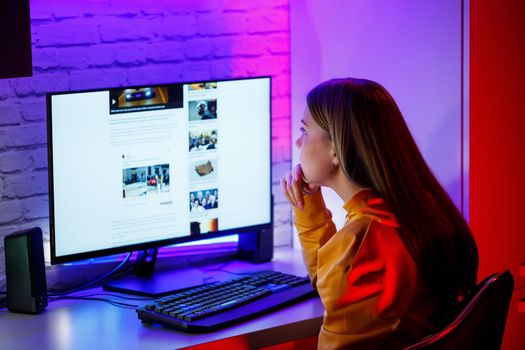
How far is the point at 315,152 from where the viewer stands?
196cm

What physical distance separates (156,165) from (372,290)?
32.3 inches

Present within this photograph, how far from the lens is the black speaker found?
2119 mm

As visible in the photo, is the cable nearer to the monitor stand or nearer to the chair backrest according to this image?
A: the monitor stand

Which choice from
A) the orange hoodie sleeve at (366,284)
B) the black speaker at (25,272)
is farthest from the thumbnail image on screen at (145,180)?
the orange hoodie sleeve at (366,284)

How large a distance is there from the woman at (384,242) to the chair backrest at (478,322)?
17cm

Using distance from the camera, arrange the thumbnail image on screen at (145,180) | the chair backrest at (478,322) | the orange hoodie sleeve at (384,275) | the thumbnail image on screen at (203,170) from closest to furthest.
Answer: the chair backrest at (478,322) < the orange hoodie sleeve at (384,275) < the thumbnail image on screen at (145,180) < the thumbnail image on screen at (203,170)

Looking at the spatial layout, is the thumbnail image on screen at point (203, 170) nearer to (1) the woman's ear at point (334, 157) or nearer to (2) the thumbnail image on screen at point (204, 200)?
(2) the thumbnail image on screen at point (204, 200)

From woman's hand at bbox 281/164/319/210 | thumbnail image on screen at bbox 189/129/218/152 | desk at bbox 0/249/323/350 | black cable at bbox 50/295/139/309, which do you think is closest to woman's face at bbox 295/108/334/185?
woman's hand at bbox 281/164/319/210

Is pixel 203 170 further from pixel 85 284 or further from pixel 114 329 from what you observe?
pixel 114 329

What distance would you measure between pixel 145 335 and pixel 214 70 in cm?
104

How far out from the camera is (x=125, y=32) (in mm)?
2496

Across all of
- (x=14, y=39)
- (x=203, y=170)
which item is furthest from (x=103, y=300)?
(x=14, y=39)

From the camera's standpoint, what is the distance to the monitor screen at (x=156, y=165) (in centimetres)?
219

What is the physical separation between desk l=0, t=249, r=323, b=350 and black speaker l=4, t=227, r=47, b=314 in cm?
3
